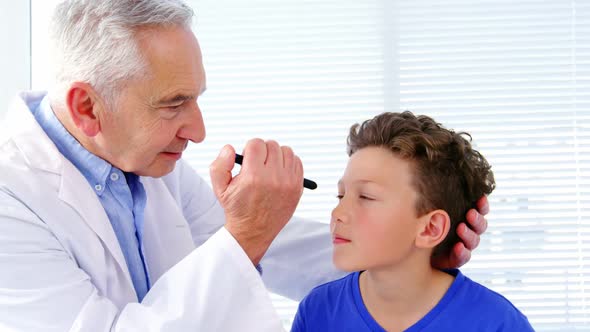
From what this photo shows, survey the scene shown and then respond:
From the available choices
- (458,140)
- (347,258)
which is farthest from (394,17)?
(347,258)

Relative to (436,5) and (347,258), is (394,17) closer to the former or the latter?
(436,5)

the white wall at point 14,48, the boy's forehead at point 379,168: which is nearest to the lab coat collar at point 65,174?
the boy's forehead at point 379,168

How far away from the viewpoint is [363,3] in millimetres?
2660

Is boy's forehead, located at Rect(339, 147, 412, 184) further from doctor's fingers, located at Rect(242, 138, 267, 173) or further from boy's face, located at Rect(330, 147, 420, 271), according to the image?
doctor's fingers, located at Rect(242, 138, 267, 173)

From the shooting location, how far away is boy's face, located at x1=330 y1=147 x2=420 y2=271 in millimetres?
1479

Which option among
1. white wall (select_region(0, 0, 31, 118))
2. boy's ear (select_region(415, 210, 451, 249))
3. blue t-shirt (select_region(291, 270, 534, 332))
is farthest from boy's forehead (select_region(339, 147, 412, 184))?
white wall (select_region(0, 0, 31, 118))

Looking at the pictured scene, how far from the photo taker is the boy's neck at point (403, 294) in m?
1.50

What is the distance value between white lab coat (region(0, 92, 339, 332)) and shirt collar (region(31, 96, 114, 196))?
40mm

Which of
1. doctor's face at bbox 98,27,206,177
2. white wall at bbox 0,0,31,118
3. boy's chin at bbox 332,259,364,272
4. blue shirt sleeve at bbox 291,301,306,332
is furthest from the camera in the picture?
white wall at bbox 0,0,31,118

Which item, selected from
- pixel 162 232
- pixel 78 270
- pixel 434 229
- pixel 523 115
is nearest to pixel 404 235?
pixel 434 229

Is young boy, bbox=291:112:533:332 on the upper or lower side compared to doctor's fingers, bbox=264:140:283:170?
Result: lower

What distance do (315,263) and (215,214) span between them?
0.90ft

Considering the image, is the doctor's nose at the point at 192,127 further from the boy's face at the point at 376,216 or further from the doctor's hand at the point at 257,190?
the boy's face at the point at 376,216

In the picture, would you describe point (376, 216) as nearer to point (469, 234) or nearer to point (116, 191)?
point (469, 234)
